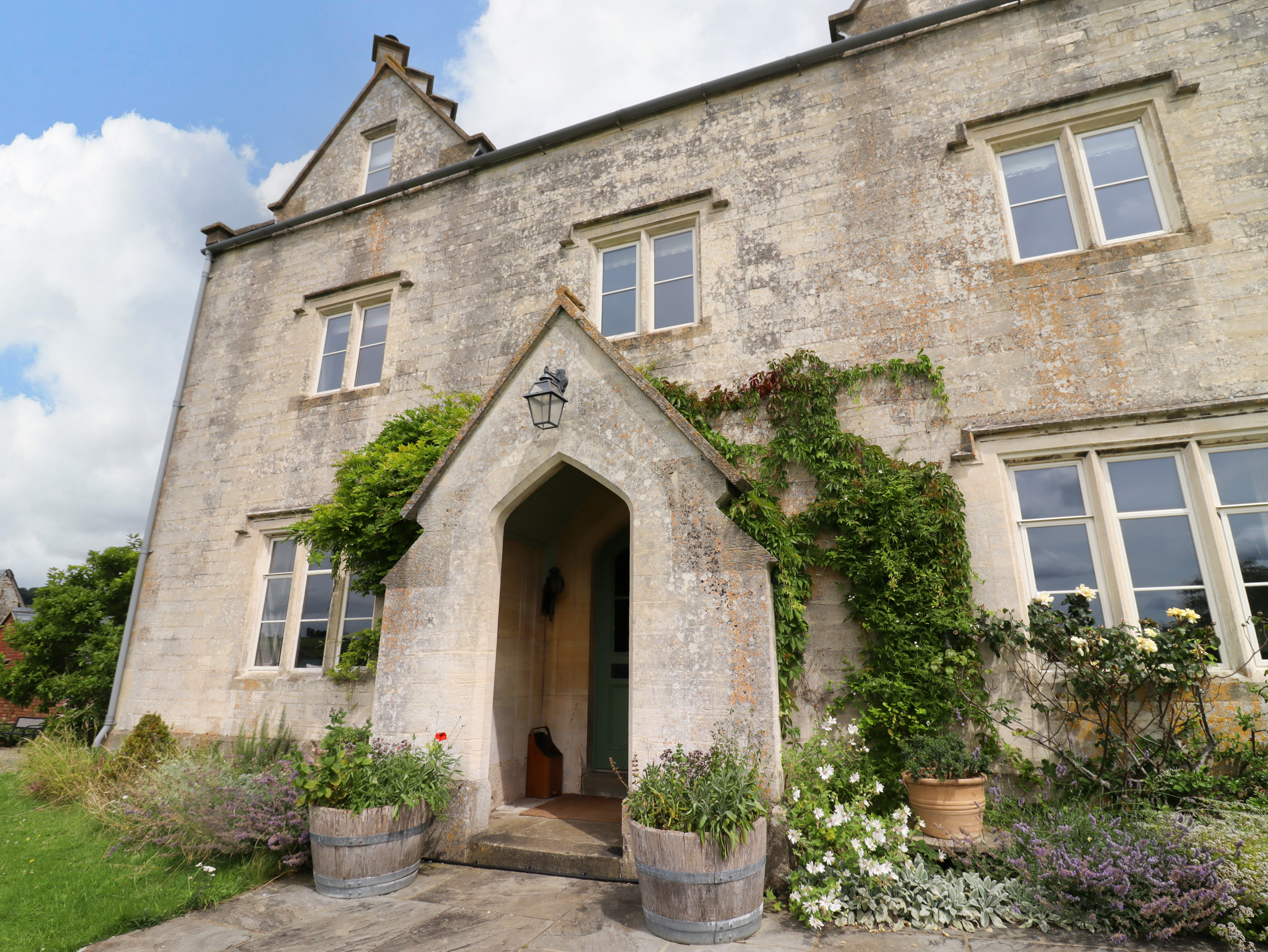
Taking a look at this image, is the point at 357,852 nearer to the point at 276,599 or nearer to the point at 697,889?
the point at 697,889

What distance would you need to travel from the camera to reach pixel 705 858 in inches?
157

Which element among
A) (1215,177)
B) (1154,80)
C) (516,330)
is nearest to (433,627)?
(516,330)

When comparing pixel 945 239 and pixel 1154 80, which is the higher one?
pixel 1154 80

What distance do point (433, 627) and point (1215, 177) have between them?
8378 millimetres

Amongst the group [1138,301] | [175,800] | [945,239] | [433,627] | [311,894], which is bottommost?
[311,894]

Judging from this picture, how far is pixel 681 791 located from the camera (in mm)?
4352

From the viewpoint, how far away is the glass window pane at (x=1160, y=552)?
5.56 meters

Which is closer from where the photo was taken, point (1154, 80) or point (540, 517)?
point (1154, 80)

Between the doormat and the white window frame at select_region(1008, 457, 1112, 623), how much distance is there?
173 inches

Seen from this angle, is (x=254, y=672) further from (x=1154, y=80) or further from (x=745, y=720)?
(x=1154, y=80)

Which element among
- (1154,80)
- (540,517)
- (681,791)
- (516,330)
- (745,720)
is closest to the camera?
(681,791)

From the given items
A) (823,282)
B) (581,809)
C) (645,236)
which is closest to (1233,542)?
(823,282)

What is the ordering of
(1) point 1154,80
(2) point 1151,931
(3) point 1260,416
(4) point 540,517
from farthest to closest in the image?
(4) point 540,517
(1) point 1154,80
(3) point 1260,416
(2) point 1151,931

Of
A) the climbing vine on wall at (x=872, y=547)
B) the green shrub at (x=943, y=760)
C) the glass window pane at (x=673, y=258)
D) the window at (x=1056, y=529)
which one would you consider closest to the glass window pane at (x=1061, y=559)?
the window at (x=1056, y=529)
